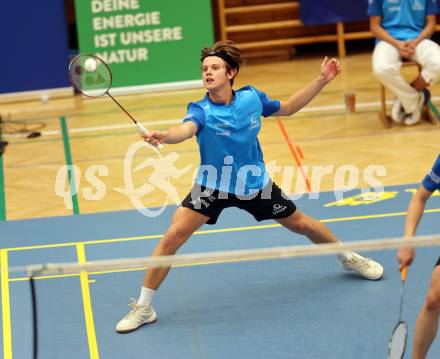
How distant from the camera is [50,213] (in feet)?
30.9

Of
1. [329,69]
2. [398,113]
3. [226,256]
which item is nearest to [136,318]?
[329,69]

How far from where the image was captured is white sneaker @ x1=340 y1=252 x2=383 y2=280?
7.28 m

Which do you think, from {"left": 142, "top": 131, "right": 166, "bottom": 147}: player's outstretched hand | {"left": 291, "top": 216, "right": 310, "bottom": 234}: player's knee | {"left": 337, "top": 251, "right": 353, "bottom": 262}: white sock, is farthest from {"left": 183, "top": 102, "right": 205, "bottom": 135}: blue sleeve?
{"left": 337, "top": 251, "right": 353, "bottom": 262}: white sock

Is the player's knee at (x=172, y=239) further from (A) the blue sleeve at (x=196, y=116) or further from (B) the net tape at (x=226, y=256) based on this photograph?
(B) the net tape at (x=226, y=256)

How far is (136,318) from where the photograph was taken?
677 cm

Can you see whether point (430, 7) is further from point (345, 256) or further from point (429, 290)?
point (429, 290)

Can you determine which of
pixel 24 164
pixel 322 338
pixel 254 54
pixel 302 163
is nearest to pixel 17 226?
pixel 24 164

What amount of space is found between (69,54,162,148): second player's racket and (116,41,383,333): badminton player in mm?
943

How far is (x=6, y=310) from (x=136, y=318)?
107 centimetres

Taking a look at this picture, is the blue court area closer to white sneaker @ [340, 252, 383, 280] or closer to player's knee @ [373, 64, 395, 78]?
white sneaker @ [340, 252, 383, 280]

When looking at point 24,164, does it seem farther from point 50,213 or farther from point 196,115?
point 196,115

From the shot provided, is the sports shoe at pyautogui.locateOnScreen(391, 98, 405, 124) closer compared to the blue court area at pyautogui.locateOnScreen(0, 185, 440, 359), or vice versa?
the blue court area at pyautogui.locateOnScreen(0, 185, 440, 359)

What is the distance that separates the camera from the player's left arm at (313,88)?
22.2 ft

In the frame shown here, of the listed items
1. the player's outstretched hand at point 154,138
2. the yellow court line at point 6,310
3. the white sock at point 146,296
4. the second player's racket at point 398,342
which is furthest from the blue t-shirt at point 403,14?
the second player's racket at point 398,342
